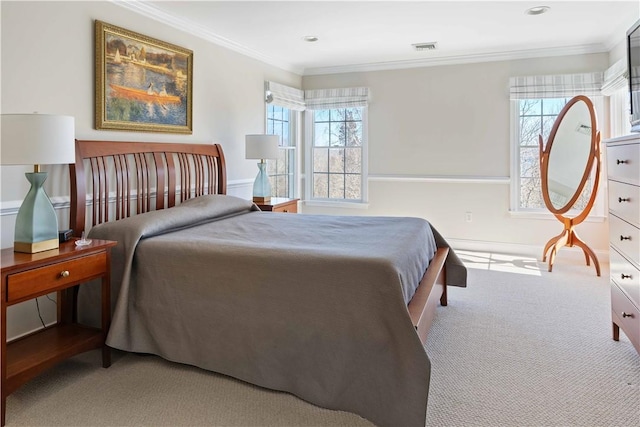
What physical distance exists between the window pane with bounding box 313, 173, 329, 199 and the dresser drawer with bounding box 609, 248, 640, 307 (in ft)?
12.5

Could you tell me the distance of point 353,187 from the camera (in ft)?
19.1

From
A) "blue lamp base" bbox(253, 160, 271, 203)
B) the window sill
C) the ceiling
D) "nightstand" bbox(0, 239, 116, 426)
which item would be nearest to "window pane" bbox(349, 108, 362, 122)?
the ceiling

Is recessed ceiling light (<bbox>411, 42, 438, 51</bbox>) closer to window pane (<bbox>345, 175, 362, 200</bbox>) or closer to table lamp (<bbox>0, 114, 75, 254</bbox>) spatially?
window pane (<bbox>345, 175, 362, 200</bbox>)

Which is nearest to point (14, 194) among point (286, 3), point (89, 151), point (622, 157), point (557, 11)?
point (89, 151)

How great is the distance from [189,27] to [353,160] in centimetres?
274

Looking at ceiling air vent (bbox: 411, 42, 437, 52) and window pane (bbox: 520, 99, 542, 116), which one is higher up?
ceiling air vent (bbox: 411, 42, 437, 52)

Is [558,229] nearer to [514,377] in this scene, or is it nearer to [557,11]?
[557,11]

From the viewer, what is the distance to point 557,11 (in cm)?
357

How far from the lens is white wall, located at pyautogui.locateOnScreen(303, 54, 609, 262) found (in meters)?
4.92

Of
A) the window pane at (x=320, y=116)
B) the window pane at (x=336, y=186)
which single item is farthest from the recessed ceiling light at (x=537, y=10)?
the window pane at (x=336, y=186)

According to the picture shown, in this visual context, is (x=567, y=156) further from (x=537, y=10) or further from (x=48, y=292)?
(x=48, y=292)

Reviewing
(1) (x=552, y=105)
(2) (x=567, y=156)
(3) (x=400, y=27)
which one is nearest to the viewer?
(3) (x=400, y=27)

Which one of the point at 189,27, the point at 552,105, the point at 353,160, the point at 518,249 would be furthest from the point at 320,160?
the point at 552,105

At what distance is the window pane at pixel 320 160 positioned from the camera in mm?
5953
